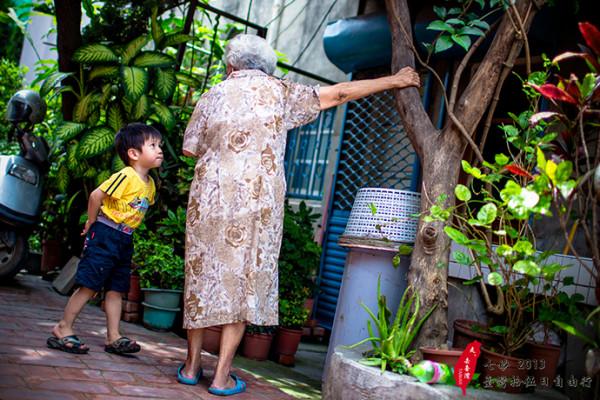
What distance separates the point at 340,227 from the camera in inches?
202

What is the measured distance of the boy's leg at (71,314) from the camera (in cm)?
297

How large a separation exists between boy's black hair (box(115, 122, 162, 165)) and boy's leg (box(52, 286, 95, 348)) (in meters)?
0.77

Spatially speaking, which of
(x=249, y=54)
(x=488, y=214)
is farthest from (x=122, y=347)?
(x=488, y=214)

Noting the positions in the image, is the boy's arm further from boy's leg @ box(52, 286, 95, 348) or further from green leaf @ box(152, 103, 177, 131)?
green leaf @ box(152, 103, 177, 131)

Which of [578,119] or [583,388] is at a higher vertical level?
[578,119]

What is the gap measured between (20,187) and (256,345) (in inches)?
97.4

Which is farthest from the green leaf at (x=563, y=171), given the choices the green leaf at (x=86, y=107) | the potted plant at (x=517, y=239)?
the green leaf at (x=86, y=107)

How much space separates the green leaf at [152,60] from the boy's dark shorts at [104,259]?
2.04 m

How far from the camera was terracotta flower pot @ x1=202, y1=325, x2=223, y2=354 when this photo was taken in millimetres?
3742

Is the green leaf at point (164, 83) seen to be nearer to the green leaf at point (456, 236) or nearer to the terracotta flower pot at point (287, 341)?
the terracotta flower pot at point (287, 341)

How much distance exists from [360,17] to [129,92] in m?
2.14

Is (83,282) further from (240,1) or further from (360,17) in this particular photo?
(240,1)

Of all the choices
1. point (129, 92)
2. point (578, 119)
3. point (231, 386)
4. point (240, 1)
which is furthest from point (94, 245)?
point (240, 1)

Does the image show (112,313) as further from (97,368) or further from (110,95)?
(110,95)
